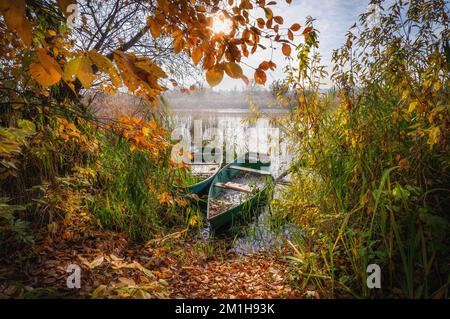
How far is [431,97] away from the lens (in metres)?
1.95

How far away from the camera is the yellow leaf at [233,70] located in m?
1.14

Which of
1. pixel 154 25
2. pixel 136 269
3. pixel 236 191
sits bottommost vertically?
pixel 136 269

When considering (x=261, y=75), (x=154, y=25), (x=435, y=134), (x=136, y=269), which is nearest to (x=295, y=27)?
(x=261, y=75)

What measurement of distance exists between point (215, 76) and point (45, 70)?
70 cm

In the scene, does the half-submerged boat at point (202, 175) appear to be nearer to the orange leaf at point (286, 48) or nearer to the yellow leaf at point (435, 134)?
the orange leaf at point (286, 48)

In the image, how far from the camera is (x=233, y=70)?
1159 mm

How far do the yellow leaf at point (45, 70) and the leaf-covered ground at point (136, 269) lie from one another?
1148 millimetres

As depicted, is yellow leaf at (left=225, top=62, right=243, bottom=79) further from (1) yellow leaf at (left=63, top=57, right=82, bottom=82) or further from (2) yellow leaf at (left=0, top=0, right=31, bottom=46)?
(2) yellow leaf at (left=0, top=0, right=31, bottom=46)

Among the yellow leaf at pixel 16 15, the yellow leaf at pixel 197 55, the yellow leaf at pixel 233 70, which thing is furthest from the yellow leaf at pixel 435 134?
the yellow leaf at pixel 16 15

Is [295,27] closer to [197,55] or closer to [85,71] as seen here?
[197,55]

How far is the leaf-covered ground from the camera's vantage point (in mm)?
2008
